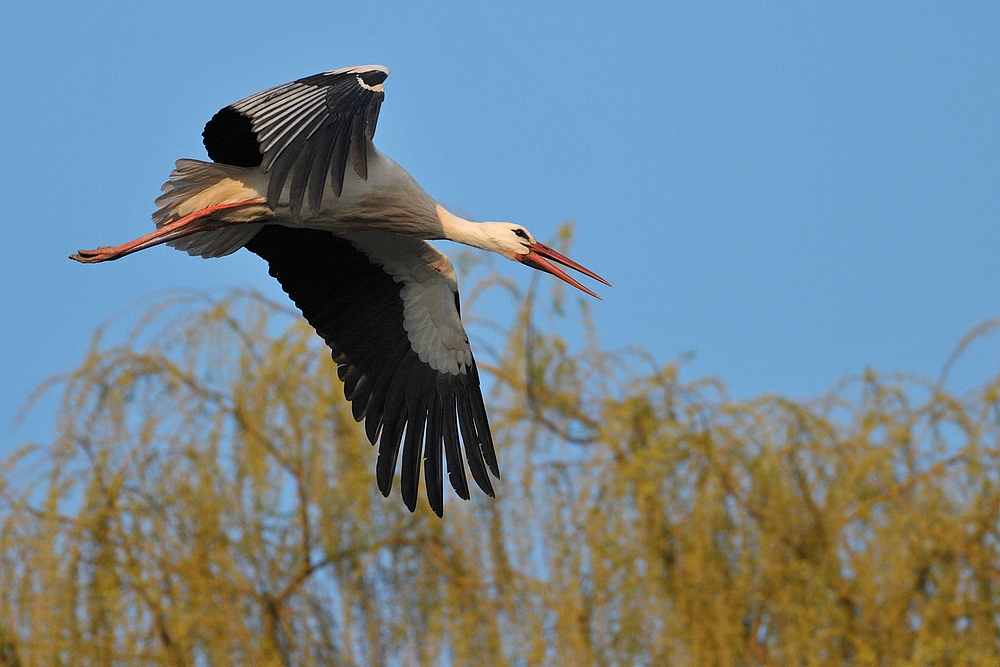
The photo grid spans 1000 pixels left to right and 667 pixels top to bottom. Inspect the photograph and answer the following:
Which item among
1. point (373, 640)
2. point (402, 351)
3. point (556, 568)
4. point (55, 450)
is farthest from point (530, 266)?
point (55, 450)

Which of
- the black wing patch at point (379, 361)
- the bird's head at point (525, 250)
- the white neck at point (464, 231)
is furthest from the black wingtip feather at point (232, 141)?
the bird's head at point (525, 250)

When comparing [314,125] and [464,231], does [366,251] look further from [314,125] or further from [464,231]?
[314,125]

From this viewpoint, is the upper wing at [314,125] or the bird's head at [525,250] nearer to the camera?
the upper wing at [314,125]

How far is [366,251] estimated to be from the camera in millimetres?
5352

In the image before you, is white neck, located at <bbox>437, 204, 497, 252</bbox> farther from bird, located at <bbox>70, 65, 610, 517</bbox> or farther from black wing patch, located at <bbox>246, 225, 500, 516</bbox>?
black wing patch, located at <bbox>246, 225, 500, 516</bbox>

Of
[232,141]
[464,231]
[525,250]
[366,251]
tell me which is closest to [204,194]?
[232,141]

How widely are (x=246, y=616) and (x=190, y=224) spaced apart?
170 centimetres

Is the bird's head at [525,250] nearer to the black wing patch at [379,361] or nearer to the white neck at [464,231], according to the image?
the white neck at [464,231]

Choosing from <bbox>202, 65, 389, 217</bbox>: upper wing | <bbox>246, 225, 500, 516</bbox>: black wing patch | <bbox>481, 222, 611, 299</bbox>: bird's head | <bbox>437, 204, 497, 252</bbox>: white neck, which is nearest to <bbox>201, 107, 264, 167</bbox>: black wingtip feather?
<bbox>202, 65, 389, 217</bbox>: upper wing

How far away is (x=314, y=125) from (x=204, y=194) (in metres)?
0.92

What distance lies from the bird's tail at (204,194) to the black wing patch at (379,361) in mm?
364

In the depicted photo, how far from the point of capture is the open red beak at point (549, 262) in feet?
17.5

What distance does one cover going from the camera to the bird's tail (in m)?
4.79

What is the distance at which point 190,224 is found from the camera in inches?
189
